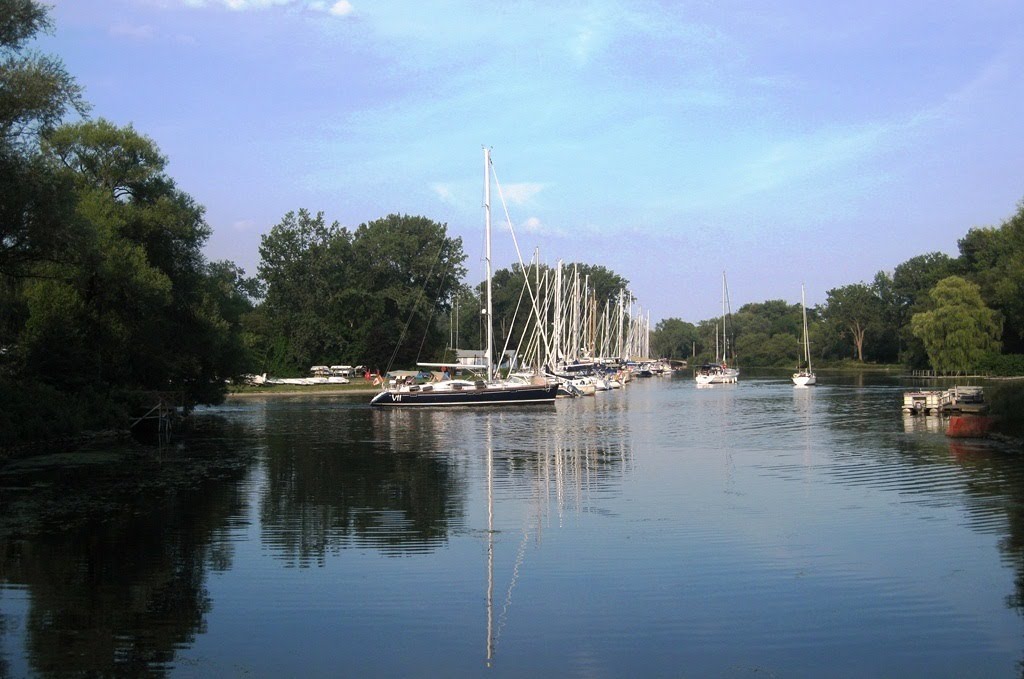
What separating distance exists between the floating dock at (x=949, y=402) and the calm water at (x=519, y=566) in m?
11.1

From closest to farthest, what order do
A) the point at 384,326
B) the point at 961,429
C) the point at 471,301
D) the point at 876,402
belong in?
1. the point at 961,429
2. the point at 876,402
3. the point at 384,326
4. the point at 471,301

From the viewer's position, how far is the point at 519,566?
15.6m

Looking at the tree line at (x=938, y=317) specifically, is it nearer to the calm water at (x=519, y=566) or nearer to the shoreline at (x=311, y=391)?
the calm water at (x=519, y=566)

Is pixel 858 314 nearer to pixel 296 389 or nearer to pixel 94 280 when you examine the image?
pixel 296 389

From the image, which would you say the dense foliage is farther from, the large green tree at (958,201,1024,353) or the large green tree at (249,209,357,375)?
the large green tree at (958,201,1024,353)

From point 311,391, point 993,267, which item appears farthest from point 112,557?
point 993,267

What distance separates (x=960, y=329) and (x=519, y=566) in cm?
9617

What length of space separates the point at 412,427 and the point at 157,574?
3375 cm

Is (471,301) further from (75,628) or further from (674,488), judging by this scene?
(75,628)

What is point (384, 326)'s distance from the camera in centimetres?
11594

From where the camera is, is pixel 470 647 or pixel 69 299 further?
pixel 69 299

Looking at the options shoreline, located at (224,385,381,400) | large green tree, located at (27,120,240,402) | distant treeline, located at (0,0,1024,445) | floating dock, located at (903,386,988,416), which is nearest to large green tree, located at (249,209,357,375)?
shoreline, located at (224,385,381,400)

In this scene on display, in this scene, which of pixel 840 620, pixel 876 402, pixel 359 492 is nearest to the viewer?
pixel 840 620

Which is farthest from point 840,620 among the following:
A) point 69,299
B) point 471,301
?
point 471,301
